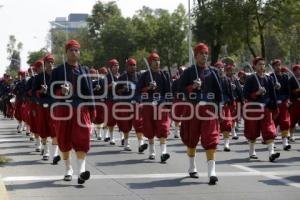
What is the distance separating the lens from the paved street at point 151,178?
9.35m

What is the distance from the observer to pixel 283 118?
51.6ft

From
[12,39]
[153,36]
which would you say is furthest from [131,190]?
[12,39]

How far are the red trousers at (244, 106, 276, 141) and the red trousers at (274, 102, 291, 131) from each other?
2089 millimetres

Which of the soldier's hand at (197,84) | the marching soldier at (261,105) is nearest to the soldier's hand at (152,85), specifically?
the marching soldier at (261,105)

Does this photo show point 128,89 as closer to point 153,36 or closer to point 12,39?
point 153,36

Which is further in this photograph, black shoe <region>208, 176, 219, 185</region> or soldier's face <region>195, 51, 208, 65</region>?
soldier's face <region>195, 51, 208, 65</region>

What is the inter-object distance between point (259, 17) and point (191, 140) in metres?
25.2

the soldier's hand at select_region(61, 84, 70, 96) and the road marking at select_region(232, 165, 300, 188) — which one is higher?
the soldier's hand at select_region(61, 84, 70, 96)

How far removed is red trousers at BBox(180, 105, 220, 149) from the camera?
10539mm

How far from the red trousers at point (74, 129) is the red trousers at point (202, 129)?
161cm

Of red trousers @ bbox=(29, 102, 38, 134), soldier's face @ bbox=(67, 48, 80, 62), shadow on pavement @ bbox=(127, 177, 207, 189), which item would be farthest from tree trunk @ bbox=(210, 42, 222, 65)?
soldier's face @ bbox=(67, 48, 80, 62)

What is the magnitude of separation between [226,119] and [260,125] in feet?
8.90

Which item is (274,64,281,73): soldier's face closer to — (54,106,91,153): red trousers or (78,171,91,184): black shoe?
(54,106,91,153): red trousers

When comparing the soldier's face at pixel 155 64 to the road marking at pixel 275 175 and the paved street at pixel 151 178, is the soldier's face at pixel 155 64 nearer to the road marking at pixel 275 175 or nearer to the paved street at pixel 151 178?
the paved street at pixel 151 178
